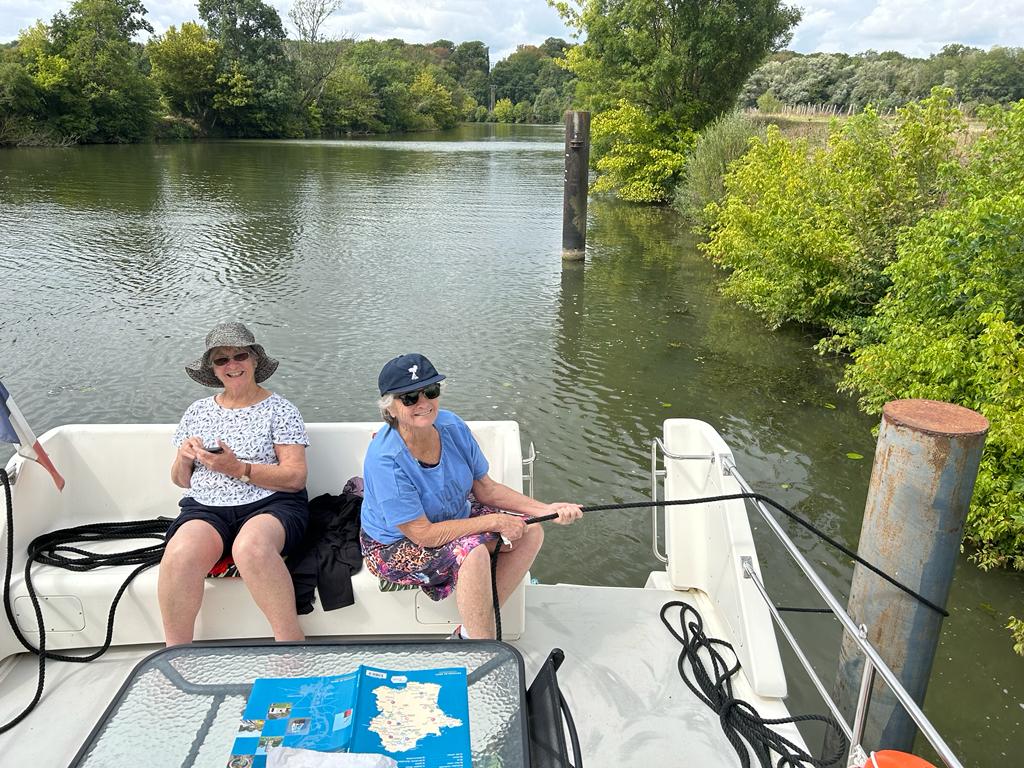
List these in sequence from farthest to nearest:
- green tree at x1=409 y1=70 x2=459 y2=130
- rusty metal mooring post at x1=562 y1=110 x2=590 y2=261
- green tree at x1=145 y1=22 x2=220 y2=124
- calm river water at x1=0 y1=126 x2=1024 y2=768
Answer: green tree at x1=409 y1=70 x2=459 y2=130, green tree at x1=145 y1=22 x2=220 y2=124, rusty metal mooring post at x1=562 y1=110 x2=590 y2=261, calm river water at x1=0 y1=126 x2=1024 y2=768

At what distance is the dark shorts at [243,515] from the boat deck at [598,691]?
0.56 metres

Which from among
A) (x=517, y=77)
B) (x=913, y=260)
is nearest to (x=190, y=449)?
(x=913, y=260)

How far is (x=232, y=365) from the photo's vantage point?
3.05 metres

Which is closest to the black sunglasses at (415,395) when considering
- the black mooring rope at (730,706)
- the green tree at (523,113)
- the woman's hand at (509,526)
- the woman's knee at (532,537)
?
the woman's hand at (509,526)

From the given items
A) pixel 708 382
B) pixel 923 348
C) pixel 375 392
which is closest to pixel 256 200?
pixel 375 392

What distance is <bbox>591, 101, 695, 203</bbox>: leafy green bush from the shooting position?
18594 millimetres

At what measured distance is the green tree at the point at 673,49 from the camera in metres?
18.7

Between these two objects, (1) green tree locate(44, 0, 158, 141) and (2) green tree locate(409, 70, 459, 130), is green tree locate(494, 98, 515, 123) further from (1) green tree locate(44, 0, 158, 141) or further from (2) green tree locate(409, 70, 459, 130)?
(1) green tree locate(44, 0, 158, 141)

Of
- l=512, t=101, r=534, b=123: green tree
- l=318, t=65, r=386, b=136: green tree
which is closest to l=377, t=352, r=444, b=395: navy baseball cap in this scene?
l=318, t=65, r=386, b=136: green tree

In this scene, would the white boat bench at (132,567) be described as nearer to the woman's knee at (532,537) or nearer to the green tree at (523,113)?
the woman's knee at (532,537)

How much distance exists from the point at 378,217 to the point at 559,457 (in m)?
12.0

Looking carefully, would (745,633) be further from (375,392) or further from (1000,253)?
(375,392)

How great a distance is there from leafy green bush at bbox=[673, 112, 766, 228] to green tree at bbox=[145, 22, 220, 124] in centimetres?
3928

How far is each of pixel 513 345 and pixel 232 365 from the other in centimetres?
588
